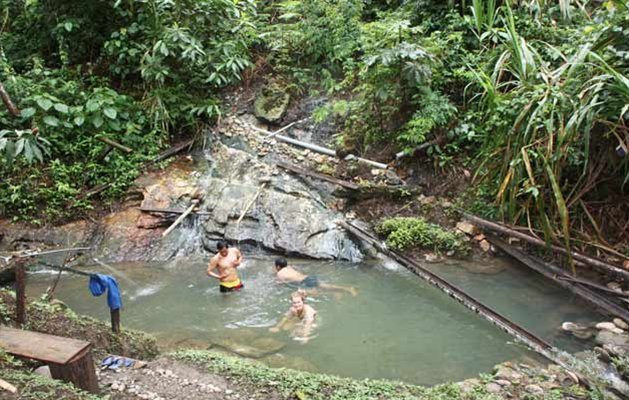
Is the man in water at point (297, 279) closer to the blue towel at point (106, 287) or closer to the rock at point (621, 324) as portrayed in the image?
the blue towel at point (106, 287)

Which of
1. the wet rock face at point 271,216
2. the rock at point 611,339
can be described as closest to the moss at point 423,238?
the wet rock face at point 271,216

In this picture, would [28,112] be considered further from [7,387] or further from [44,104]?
[7,387]

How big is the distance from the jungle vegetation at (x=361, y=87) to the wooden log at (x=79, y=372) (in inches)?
192

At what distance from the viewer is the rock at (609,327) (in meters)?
4.92

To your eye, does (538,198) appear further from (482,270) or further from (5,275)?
(5,275)

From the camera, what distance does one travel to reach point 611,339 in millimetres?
4773

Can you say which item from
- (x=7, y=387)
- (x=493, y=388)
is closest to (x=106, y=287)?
(x=7, y=387)

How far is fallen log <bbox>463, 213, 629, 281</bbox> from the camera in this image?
522 centimetres

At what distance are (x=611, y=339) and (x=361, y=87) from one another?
5.47 m

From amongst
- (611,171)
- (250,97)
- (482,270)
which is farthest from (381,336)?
(250,97)

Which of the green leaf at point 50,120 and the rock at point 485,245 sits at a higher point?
the green leaf at point 50,120

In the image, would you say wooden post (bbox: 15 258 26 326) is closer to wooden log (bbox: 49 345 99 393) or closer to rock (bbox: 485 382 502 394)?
wooden log (bbox: 49 345 99 393)

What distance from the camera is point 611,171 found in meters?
5.91

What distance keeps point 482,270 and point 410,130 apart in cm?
257
